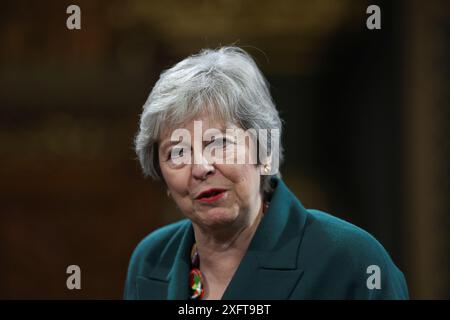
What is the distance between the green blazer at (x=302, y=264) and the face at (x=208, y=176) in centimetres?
7

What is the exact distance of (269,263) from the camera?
3.46 feet

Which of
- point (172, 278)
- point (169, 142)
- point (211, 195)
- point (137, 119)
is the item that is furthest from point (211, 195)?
point (137, 119)

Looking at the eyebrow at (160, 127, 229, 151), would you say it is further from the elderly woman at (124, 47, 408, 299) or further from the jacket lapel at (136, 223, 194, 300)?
the jacket lapel at (136, 223, 194, 300)

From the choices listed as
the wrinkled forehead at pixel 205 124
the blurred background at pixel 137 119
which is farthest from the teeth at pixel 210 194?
the blurred background at pixel 137 119

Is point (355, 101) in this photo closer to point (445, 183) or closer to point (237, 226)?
point (445, 183)

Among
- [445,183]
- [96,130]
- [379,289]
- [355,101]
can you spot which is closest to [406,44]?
[355,101]

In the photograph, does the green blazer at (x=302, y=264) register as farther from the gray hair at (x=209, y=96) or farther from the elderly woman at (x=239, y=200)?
the gray hair at (x=209, y=96)

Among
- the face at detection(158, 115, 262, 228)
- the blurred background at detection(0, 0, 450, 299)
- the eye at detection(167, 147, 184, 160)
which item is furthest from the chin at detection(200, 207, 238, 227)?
the blurred background at detection(0, 0, 450, 299)

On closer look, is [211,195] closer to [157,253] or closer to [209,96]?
[209,96]

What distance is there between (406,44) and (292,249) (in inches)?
47.9

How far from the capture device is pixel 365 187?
2160 millimetres

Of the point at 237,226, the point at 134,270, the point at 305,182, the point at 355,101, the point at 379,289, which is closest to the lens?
the point at 379,289

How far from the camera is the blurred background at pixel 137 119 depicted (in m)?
2.00

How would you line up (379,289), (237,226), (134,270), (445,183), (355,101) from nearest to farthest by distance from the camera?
(379,289)
(237,226)
(134,270)
(445,183)
(355,101)
